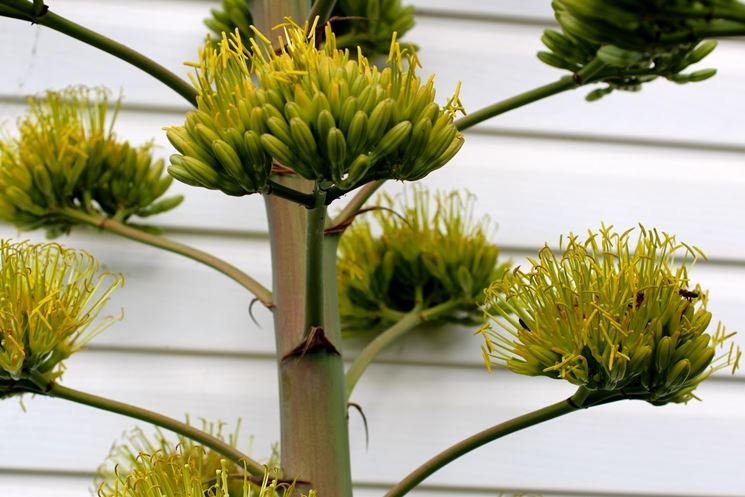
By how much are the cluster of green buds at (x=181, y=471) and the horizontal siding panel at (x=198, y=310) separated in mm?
101

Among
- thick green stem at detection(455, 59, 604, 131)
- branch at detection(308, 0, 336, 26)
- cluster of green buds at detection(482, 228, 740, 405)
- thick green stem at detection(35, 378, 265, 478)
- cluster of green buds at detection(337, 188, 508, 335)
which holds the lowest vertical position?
thick green stem at detection(35, 378, 265, 478)

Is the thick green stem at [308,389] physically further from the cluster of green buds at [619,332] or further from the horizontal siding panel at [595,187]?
the horizontal siding panel at [595,187]

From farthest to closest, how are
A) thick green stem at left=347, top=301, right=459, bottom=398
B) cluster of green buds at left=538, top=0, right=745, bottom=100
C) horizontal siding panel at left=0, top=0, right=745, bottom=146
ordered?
horizontal siding panel at left=0, top=0, right=745, bottom=146, thick green stem at left=347, top=301, right=459, bottom=398, cluster of green buds at left=538, top=0, right=745, bottom=100

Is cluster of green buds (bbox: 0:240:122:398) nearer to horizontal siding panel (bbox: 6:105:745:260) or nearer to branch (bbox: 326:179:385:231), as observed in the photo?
branch (bbox: 326:179:385:231)

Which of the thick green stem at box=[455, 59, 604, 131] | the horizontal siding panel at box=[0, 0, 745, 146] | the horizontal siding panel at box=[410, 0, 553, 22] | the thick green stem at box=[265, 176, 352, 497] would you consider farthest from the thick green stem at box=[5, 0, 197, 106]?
the horizontal siding panel at box=[410, 0, 553, 22]

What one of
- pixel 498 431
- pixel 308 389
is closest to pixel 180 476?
pixel 308 389

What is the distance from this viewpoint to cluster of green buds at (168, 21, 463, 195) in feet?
1.88

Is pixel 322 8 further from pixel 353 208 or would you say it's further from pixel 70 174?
pixel 70 174

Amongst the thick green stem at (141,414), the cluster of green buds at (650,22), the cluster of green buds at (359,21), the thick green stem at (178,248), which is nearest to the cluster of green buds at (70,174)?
the thick green stem at (178,248)

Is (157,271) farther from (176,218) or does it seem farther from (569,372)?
(569,372)

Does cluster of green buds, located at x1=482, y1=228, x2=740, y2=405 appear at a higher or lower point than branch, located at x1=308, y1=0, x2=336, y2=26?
lower

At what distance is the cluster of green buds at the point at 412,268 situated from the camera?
995 mm

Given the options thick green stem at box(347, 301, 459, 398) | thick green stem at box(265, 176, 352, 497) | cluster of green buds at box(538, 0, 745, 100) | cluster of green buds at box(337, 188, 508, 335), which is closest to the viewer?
cluster of green buds at box(538, 0, 745, 100)

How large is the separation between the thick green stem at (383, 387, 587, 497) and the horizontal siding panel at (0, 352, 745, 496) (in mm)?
311
